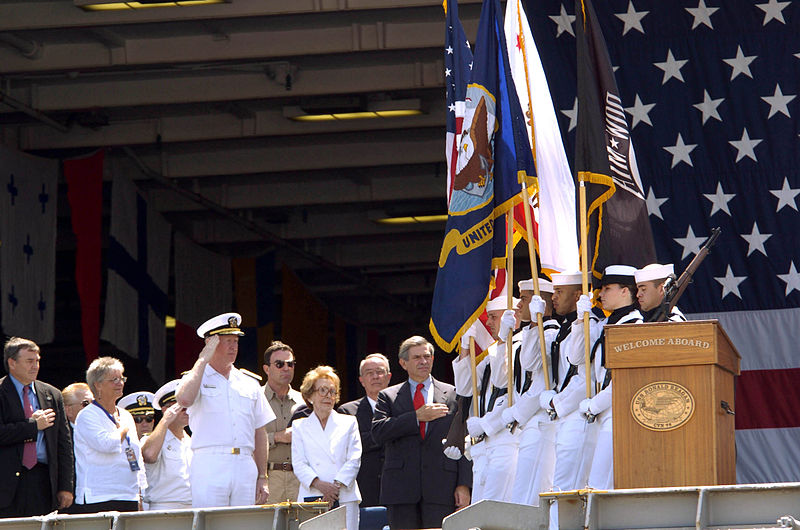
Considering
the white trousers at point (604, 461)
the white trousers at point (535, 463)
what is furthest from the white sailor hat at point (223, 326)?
the white trousers at point (604, 461)

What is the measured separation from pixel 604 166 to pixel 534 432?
59.8 inches

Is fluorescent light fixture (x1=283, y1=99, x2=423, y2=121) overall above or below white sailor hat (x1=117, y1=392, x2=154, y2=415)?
above

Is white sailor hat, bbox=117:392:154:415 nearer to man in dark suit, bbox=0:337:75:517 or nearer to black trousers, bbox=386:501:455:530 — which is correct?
man in dark suit, bbox=0:337:75:517

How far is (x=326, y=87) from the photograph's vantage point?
14836 millimetres

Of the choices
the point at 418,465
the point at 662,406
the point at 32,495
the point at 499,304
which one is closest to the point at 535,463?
the point at 499,304

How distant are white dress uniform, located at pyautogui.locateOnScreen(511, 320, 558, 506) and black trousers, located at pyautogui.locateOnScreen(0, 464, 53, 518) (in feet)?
10.7

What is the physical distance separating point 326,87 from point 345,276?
9205mm

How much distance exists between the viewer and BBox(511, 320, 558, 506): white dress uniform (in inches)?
280

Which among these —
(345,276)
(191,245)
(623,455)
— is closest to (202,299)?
(191,245)

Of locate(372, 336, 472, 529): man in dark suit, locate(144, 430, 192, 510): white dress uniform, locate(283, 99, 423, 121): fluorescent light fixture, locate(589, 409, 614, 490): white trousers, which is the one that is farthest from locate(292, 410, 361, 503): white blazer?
locate(283, 99, 423, 121): fluorescent light fixture

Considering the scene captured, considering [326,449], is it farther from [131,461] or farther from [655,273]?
[655,273]

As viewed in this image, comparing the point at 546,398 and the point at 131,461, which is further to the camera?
the point at 131,461

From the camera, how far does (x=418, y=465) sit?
27.6 feet

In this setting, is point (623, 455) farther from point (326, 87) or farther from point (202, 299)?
point (202, 299)
